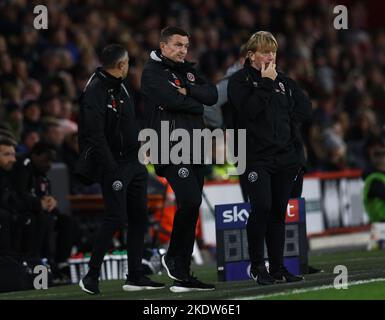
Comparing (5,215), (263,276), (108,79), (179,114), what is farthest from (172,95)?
(5,215)

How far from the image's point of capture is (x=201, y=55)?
22.4 m

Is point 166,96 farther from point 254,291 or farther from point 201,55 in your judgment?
point 201,55

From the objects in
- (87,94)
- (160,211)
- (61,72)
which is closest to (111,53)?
(87,94)

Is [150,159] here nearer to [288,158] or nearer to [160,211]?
[288,158]

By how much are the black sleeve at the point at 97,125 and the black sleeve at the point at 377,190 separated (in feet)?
24.0

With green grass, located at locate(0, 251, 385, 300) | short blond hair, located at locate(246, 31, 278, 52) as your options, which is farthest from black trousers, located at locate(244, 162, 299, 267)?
short blond hair, located at locate(246, 31, 278, 52)

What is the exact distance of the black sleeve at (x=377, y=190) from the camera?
16.6m

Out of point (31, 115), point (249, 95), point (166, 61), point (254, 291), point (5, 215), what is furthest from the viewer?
point (31, 115)

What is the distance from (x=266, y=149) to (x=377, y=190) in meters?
6.87

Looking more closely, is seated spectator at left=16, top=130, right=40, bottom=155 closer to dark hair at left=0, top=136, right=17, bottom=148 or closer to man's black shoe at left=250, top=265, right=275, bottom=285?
dark hair at left=0, top=136, right=17, bottom=148

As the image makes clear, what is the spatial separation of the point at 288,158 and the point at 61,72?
8.76 meters

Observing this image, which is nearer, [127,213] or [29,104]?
[127,213]

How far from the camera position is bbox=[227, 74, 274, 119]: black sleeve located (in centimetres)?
1004
